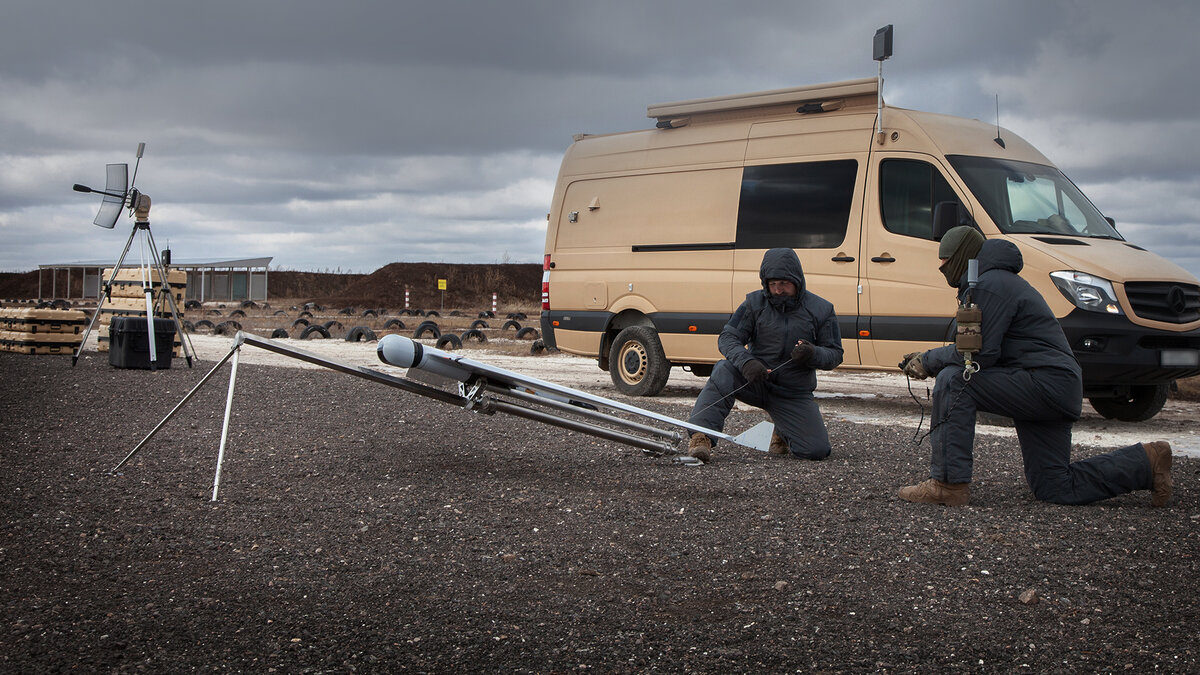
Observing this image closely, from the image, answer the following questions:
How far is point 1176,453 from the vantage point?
26.1 ft

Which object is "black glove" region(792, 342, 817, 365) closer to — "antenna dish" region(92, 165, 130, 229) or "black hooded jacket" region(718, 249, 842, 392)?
"black hooded jacket" region(718, 249, 842, 392)

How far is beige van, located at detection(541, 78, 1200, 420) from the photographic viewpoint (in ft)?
28.8

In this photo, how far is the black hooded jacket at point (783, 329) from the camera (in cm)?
702

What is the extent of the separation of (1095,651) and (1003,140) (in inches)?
298

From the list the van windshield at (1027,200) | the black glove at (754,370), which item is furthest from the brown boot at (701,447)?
the van windshield at (1027,200)

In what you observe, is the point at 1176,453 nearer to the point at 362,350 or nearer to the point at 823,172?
the point at 823,172

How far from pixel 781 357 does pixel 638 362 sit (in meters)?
4.60

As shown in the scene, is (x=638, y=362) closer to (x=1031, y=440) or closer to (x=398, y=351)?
(x=398, y=351)

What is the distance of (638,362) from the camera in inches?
460

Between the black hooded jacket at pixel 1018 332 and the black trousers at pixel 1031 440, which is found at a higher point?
the black hooded jacket at pixel 1018 332

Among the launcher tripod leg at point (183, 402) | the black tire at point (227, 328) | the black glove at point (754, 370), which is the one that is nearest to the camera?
the launcher tripod leg at point (183, 402)

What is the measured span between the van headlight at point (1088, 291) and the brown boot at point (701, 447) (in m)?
3.75

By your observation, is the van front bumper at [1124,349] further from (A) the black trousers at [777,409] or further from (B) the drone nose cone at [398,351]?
(B) the drone nose cone at [398,351]

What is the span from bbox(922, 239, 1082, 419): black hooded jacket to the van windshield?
412 cm
